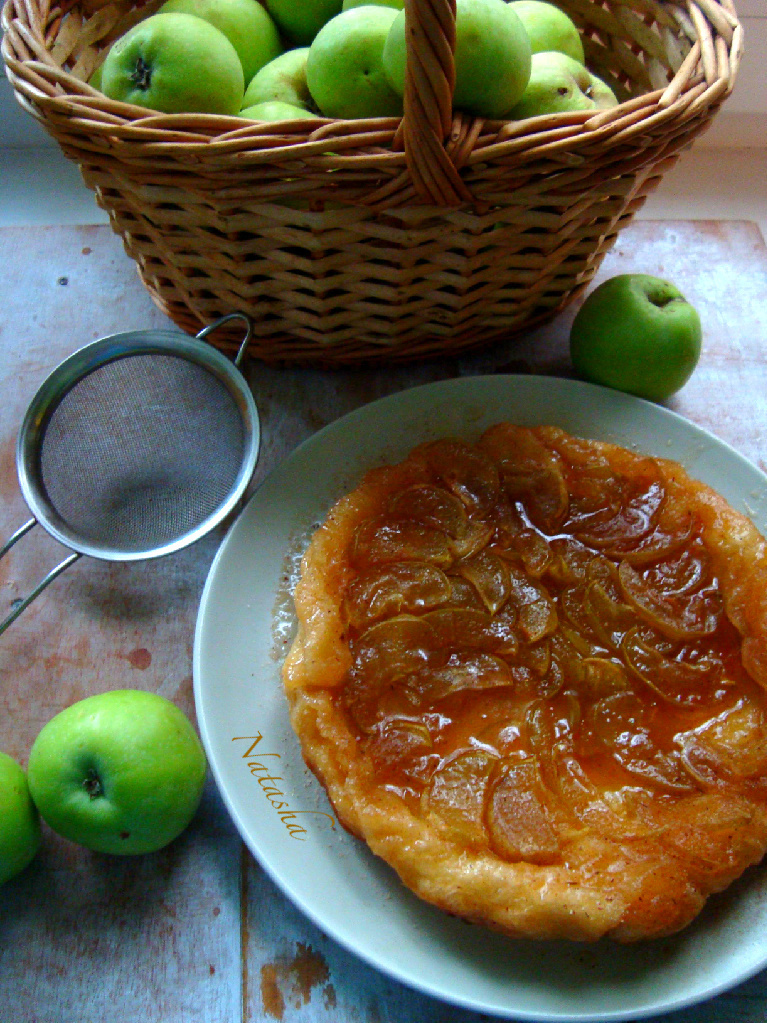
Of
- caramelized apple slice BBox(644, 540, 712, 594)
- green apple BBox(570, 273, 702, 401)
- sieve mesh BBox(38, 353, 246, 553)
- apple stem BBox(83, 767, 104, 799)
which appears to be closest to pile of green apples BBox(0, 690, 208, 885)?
apple stem BBox(83, 767, 104, 799)

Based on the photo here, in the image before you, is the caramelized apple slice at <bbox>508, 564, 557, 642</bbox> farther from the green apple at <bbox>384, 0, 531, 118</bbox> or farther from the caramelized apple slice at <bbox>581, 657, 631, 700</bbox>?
the green apple at <bbox>384, 0, 531, 118</bbox>

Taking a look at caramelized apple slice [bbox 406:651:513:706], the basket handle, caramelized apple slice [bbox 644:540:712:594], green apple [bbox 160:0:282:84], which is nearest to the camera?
the basket handle

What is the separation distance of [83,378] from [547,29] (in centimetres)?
132

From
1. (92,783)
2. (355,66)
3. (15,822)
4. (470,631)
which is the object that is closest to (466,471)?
(470,631)

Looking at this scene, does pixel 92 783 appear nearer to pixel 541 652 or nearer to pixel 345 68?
pixel 541 652

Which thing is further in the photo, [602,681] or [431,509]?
[431,509]

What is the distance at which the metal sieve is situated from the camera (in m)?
1.73

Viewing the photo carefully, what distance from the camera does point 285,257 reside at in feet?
4.95

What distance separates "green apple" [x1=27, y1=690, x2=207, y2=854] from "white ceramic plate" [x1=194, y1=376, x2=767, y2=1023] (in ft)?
0.26

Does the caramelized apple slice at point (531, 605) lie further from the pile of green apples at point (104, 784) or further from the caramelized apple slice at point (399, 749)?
the pile of green apples at point (104, 784)

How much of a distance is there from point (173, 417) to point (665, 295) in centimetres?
121

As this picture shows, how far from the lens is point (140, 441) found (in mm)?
1823

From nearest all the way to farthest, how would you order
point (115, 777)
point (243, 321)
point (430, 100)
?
point (430, 100), point (115, 777), point (243, 321)

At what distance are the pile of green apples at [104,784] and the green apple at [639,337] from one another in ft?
4.08
